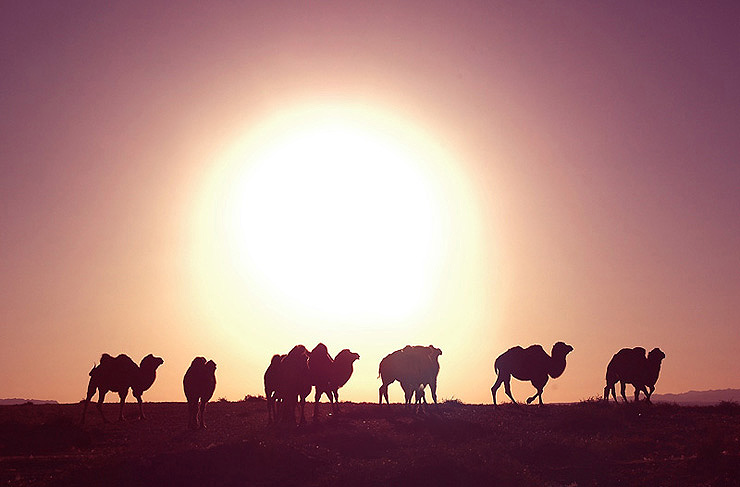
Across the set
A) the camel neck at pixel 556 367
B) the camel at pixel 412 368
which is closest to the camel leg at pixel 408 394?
the camel at pixel 412 368

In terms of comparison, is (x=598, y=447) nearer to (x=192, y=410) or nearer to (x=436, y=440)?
(x=436, y=440)

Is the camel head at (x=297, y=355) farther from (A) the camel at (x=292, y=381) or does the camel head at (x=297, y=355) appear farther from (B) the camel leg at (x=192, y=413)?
(B) the camel leg at (x=192, y=413)

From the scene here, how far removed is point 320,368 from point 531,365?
11.5 meters

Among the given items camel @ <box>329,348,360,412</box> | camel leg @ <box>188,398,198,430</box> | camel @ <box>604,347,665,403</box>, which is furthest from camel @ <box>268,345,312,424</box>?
camel @ <box>604,347,665,403</box>

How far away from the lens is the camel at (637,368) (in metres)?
33.2

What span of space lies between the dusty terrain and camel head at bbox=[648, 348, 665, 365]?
514cm

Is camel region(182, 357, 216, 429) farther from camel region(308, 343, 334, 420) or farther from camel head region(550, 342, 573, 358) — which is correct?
camel head region(550, 342, 573, 358)

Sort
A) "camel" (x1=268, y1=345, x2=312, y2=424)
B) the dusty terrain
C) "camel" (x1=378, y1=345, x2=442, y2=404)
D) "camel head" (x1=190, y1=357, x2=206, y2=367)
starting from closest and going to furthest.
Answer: the dusty terrain, "camel" (x1=268, y1=345, x2=312, y2=424), "camel head" (x1=190, y1=357, x2=206, y2=367), "camel" (x1=378, y1=345, x2=442, y2=404)

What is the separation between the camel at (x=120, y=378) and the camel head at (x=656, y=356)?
74.0 feet

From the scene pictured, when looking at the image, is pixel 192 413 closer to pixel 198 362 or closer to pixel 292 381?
pixel 198 362

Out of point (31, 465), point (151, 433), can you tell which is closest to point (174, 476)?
point (31, 465)

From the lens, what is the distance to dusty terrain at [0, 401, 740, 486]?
17.2 meters

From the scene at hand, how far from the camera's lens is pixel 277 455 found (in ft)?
60.2

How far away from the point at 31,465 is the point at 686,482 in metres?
16.2
